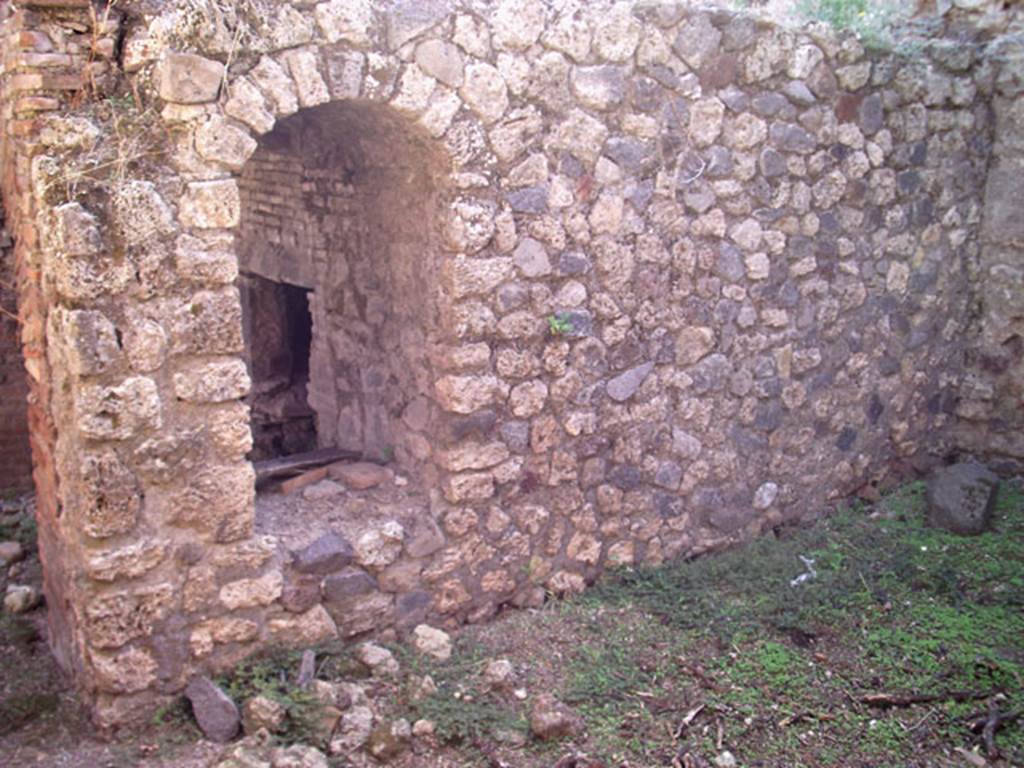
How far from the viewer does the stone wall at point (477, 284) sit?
3.54 m

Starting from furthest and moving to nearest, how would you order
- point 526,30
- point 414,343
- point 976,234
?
1. point 976,234
2. point 414,343
3. point 526,30

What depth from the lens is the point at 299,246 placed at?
5254 mm

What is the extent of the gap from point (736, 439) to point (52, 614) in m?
3.36

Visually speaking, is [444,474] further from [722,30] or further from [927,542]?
[927,542]

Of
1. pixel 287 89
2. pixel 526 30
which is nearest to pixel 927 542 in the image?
pixel 526 30

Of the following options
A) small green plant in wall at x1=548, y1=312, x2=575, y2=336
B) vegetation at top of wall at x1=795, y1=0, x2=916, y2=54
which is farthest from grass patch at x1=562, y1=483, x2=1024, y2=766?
vegetation at top of wall at x1=795, y1=0, x2=916, y2=54

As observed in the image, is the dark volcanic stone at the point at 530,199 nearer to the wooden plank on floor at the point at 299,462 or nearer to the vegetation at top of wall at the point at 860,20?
the wooden plank on floor at the point at 299,462

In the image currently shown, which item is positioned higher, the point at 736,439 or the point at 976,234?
the point at 976,234

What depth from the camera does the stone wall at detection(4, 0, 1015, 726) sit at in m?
3.54

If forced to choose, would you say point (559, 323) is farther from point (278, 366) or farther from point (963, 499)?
point (963, 499)

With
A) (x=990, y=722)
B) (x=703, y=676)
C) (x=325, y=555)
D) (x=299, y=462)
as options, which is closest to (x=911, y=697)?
(x=990, y=722)

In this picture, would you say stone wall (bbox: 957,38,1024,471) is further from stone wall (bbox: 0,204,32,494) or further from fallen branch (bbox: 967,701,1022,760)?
stone wall (bbox: 0,204,32,494)

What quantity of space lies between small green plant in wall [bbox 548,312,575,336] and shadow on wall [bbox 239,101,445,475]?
0.53 metres

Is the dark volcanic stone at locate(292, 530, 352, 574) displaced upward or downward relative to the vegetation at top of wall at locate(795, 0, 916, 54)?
downward
